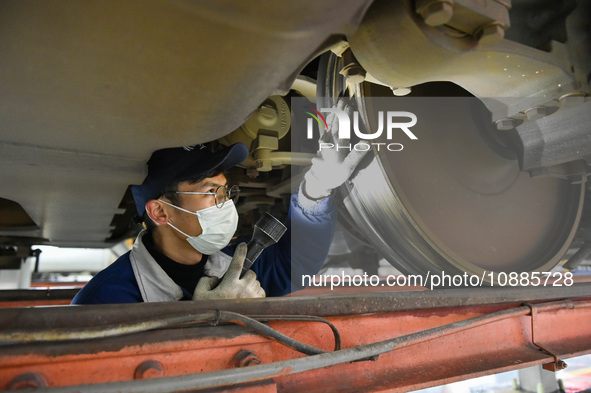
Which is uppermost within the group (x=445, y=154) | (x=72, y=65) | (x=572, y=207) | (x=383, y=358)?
(x=445, y=154)

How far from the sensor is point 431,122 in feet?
4.10

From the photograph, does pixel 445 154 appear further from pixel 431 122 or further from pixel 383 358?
pixel 383 358

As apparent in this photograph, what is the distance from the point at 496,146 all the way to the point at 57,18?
129 centimetres

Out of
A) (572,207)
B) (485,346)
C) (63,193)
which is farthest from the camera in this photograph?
(572,207)

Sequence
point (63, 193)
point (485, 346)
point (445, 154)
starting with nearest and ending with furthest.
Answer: point (485, 346) → point (63, 193) → point (445, 154)

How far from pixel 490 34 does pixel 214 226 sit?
36.9 inches

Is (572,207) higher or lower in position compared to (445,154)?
lower

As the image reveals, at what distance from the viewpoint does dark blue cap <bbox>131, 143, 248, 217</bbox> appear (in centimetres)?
118

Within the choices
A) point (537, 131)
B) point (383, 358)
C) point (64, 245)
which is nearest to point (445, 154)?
point (537, 131)

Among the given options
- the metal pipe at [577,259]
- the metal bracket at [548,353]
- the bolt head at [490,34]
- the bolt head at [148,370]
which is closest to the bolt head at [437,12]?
the bolt head at [490,34]

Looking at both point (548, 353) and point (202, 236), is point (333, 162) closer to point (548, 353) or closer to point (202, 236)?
point (202, 236)

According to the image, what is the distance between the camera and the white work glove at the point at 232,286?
1066 millimetres

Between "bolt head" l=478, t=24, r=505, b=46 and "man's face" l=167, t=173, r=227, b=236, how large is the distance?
0.88 metres

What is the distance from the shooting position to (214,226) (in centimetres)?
127
